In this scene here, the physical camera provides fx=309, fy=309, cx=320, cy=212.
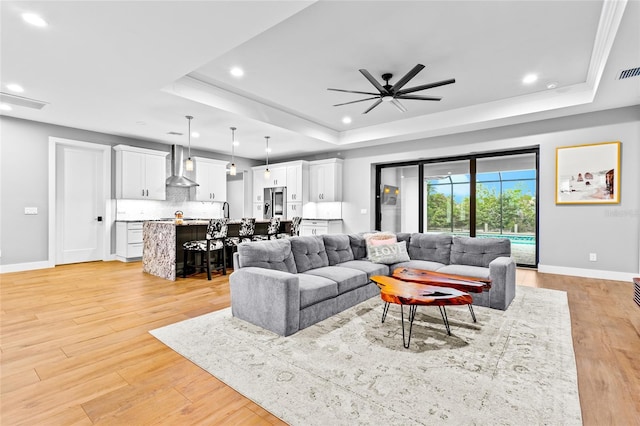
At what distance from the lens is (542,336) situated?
268cm

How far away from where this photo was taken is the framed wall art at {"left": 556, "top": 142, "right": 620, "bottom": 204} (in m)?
4.87

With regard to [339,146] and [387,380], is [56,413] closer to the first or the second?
[387,380]

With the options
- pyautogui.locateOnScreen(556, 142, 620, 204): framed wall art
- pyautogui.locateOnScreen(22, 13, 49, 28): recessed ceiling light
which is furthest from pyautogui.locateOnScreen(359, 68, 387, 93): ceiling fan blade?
pyautogui.locateOnScreen(556, 142, 620, 204): framed wall art

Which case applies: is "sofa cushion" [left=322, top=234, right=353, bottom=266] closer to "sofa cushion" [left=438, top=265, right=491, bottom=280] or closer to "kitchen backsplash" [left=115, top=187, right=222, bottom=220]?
"sofa cushion" [left=438, top=265, right=491, bottom=280]

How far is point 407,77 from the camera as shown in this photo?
3.61m

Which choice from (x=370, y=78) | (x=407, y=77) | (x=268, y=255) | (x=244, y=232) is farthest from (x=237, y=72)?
(x=244, y=232)

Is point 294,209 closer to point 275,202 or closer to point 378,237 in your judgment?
point 275,202

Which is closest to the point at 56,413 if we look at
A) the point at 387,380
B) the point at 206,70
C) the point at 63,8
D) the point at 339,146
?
the point at 387,380

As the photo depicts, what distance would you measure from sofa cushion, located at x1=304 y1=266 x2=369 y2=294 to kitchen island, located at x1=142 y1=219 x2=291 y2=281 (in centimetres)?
258

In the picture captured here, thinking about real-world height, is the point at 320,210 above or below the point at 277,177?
below

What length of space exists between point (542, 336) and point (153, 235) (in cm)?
554

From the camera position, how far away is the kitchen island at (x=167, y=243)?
4.92 metres

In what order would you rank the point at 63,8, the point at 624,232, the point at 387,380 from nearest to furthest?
1. the point at 387,380
2. the point at 63,8
3. the point at 624,232

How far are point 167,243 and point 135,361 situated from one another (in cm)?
300
